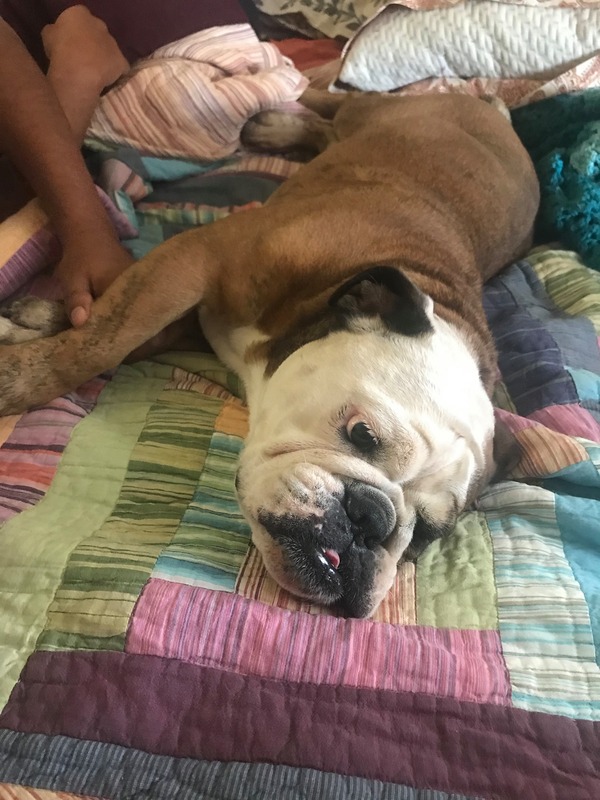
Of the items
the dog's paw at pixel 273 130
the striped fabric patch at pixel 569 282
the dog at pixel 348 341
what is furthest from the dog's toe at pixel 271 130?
→ the striped fabric patch at pixel 569 282

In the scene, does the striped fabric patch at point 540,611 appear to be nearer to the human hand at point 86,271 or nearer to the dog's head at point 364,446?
the dog's head at point 364,446

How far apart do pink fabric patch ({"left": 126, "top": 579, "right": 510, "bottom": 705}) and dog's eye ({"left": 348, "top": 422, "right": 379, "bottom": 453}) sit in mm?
342

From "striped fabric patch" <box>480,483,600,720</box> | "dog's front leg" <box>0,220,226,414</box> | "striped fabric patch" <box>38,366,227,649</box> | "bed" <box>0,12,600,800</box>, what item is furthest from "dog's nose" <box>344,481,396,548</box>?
"dog's front leg" <box>0,220,226,414</box>

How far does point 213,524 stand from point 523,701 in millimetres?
655

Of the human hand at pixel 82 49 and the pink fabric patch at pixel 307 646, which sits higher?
the human hand at pixel 82 49

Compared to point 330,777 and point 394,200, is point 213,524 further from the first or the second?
point 394,200

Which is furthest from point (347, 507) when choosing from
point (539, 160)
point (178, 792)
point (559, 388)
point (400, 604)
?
point (539, 160)

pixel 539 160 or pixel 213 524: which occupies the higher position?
pixel 213 524

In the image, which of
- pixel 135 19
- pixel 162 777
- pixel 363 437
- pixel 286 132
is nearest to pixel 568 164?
pixel 286 132

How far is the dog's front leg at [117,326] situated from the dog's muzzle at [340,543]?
65 cm

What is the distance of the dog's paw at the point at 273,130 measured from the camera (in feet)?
9.06

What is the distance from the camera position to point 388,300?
5.20 feet

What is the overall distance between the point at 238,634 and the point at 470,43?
2.50 metres

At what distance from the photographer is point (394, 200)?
6.79 feet
